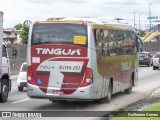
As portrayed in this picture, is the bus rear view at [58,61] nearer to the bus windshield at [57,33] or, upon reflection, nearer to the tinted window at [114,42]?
the bus windshield at [57,33]

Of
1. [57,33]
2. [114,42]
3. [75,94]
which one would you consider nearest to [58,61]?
[57,33]

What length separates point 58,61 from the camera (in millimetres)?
15016

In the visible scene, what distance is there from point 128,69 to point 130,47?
1.02m

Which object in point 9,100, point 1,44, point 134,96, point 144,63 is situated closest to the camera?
point 1,44

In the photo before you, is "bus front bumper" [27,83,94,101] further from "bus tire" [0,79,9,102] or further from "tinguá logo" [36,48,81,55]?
"bus tire" [0,79,9,102]

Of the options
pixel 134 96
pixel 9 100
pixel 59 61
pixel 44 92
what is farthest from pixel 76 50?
pixel 134 96

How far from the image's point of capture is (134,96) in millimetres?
19812

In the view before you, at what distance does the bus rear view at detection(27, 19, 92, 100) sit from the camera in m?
14.9

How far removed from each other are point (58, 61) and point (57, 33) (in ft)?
2.87

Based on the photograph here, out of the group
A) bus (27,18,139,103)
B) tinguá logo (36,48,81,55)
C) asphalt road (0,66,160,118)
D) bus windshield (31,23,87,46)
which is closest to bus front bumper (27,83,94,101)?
bus (27,18,139,103)

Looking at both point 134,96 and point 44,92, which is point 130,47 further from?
point 44,92

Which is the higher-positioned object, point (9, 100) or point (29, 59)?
point (29, 59)

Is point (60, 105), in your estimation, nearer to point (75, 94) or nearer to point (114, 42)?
point (75, 94)

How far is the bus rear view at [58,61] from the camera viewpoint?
14.9 metres
